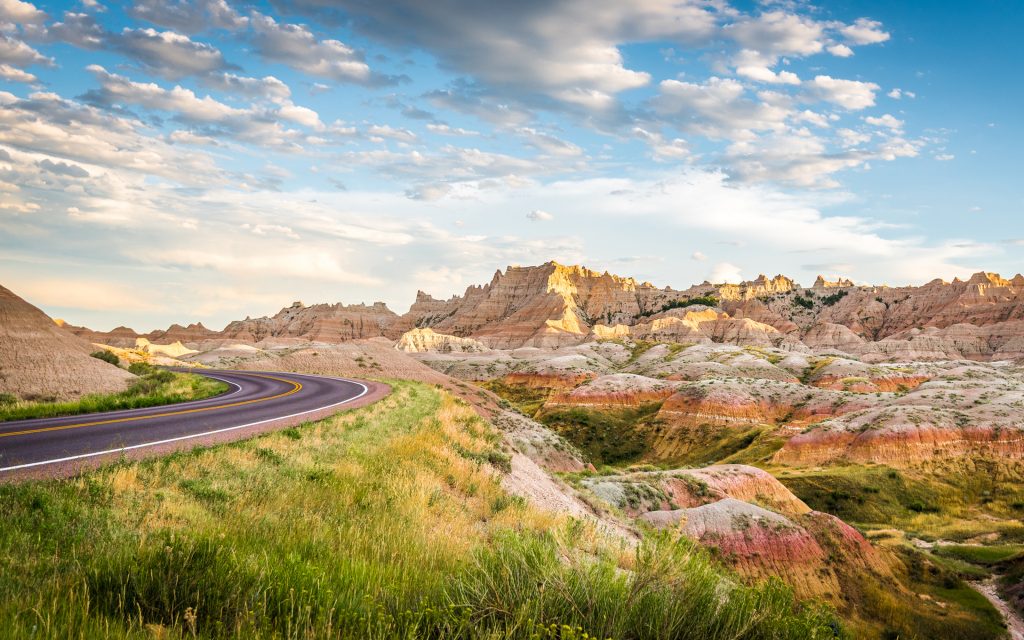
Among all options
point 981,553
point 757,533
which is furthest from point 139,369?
point 981,553

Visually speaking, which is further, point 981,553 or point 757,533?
point 981,553

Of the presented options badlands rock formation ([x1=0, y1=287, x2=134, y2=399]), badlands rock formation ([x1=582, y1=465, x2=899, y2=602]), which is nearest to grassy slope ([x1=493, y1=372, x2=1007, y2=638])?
badlands rock formation ([x1=582, y1=465, x2=899, y2=602])

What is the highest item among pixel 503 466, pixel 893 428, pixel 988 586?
pixel 503 466

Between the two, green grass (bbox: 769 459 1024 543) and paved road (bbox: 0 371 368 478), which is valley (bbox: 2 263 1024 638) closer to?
Result: green grass (bbox: 769 459 1024 543)

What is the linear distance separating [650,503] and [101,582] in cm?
3003

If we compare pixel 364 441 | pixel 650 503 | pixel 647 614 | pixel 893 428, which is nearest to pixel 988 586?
pixel 650 503

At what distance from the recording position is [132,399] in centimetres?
2447

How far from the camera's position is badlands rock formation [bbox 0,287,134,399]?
949 inches

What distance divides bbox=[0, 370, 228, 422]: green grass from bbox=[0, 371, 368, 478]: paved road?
6.83 feet

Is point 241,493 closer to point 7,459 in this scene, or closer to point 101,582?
point 101,582

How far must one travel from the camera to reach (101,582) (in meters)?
5.14

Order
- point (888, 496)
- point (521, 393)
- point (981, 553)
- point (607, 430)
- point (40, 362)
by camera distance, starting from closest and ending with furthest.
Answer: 1. point (40, 362)
2. point (981, 553)
3. point (888, 496)
4. point (607, 430)
5. point (521, 393)

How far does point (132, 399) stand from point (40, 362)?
4956mm

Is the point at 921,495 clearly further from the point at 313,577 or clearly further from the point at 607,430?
the point at 313,577
